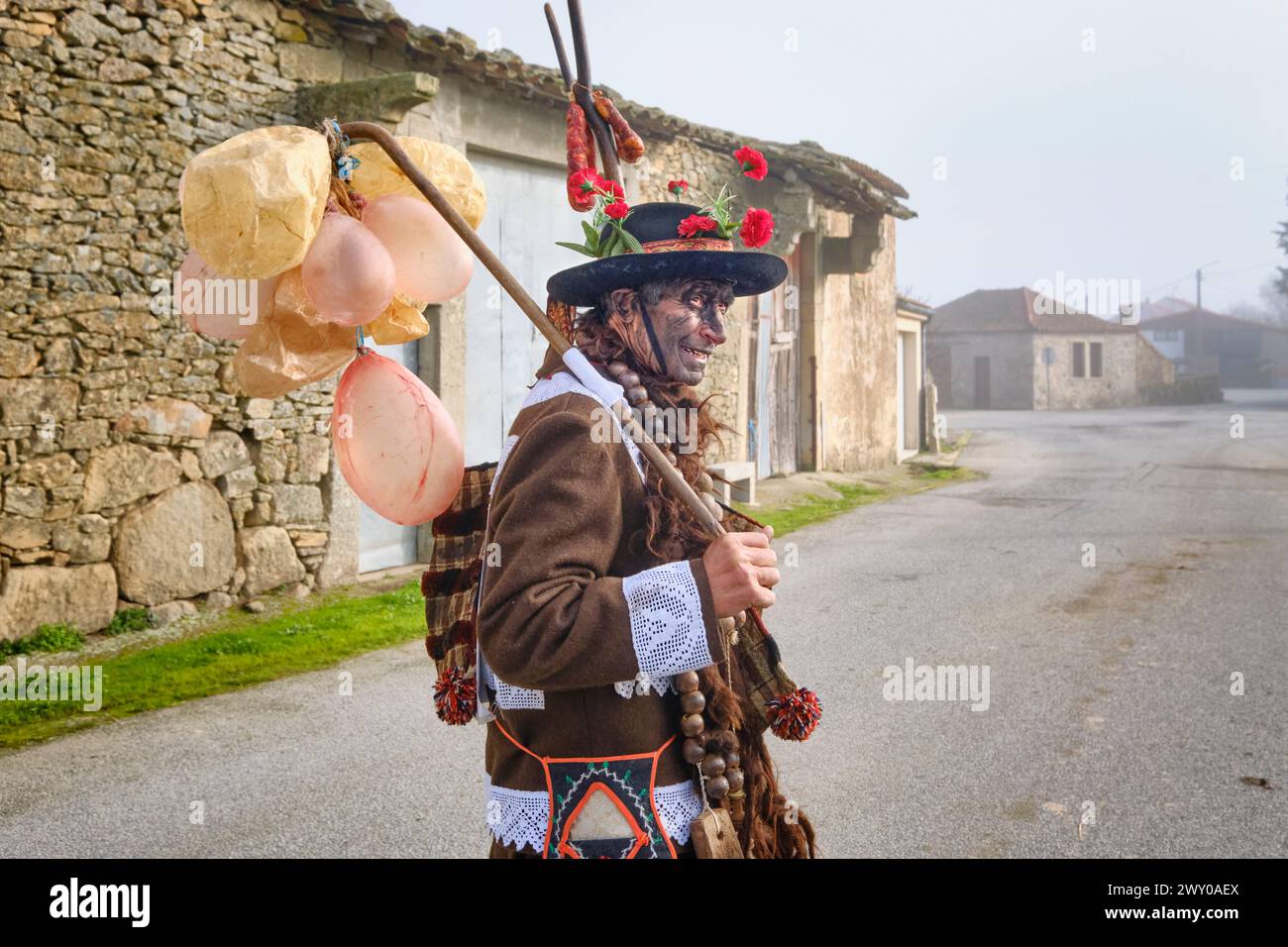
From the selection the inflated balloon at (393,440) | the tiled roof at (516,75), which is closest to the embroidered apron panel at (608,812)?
the inflated balloon at (393,440)

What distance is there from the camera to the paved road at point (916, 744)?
409 cm

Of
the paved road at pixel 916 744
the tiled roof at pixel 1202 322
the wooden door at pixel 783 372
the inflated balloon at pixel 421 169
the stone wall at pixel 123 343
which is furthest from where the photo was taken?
the tiled roof at pixel 1202 322

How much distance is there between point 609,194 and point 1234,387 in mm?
67294

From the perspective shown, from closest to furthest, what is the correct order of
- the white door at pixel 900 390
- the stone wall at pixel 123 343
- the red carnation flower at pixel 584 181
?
the red carnation flower at pixel 584 181
the stone wall at pixel 123 343
the white door at pixel 900 390

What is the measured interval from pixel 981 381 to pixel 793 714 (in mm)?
45792

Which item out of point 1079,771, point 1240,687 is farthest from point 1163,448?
point 1079,771

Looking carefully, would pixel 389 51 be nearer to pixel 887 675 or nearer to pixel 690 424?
pixel 887 675

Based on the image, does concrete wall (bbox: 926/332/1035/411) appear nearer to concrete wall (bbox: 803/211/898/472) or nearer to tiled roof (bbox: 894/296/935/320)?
tiled roof (bbox: 894/296/935/320)

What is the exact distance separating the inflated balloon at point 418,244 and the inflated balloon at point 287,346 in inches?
6.9

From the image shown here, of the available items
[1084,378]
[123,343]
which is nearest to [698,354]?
[123,343]

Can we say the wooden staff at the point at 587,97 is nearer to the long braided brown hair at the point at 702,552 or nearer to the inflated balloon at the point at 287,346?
the long braided brown hair at the point at 702,552

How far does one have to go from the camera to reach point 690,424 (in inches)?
85.8

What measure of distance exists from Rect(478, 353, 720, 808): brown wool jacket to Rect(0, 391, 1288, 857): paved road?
86.6 inches
